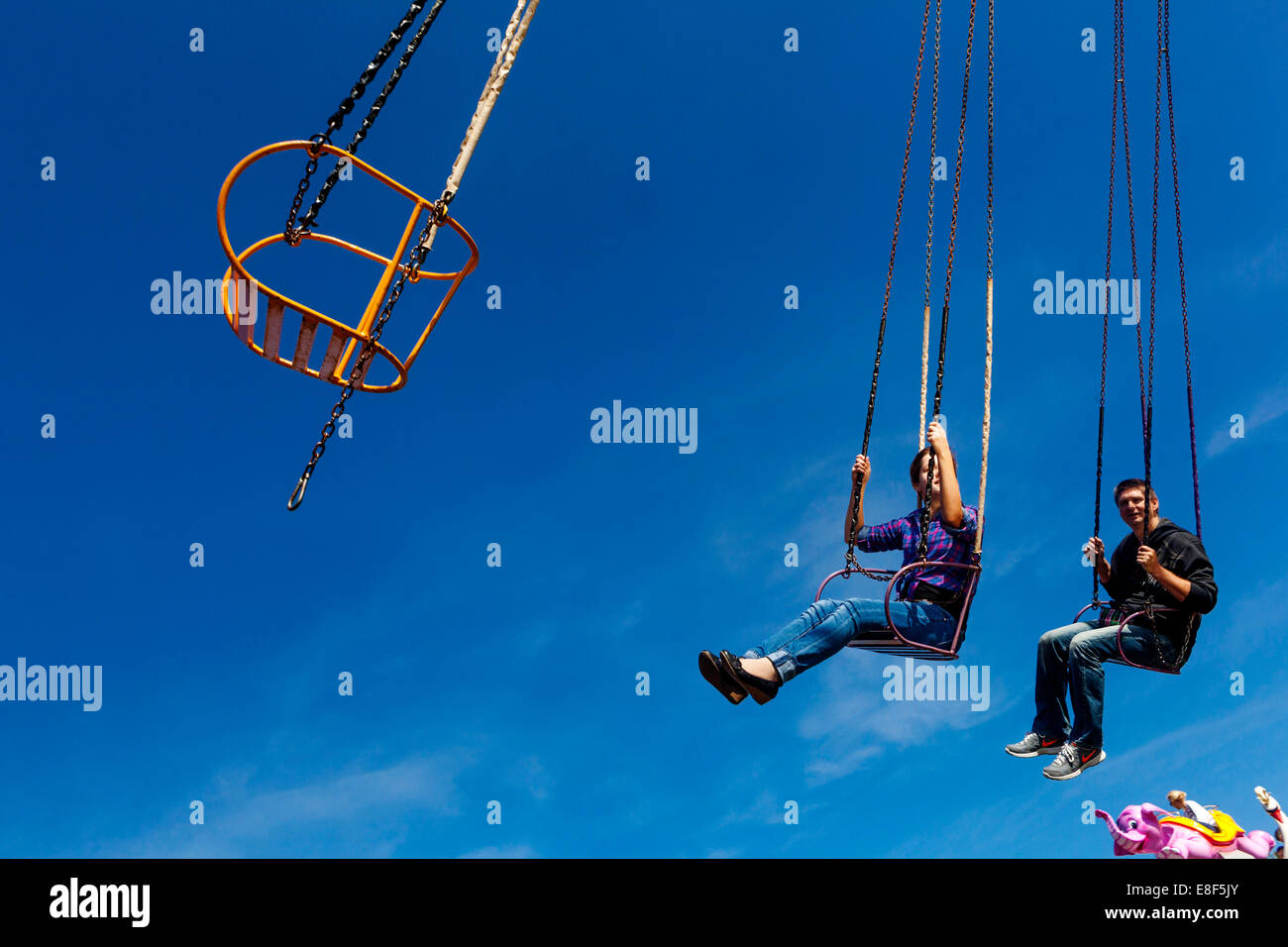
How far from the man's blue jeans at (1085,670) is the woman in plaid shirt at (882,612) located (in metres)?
1.37

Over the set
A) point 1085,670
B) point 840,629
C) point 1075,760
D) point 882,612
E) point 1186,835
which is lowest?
point 1186,835

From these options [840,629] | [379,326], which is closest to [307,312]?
[379,326]

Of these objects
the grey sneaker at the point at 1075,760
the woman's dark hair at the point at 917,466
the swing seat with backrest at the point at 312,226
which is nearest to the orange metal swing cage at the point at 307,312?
the swing seat with backrest at the point at 312,226

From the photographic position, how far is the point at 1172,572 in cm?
711

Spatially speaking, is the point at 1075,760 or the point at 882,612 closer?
the point at 882,612

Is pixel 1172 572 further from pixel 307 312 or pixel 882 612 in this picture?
pixel 307 312

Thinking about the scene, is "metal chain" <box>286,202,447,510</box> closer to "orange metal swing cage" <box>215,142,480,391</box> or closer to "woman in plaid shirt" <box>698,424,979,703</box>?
"orange metal swing cage" <box>215,142,480,391</box>

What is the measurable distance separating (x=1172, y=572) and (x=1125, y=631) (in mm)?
523

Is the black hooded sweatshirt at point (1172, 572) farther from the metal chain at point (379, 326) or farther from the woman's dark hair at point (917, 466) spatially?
the metal chain at point (379, 326)

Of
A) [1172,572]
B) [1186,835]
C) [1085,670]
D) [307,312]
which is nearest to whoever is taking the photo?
[307,312]

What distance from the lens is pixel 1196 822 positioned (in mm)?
8594

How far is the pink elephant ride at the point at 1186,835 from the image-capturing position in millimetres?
8375
